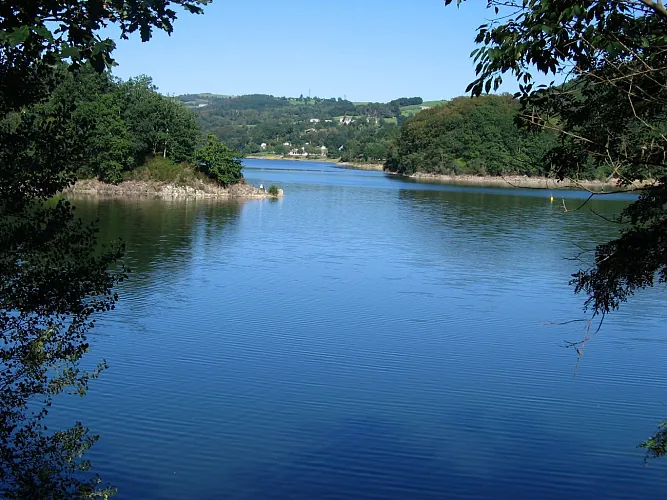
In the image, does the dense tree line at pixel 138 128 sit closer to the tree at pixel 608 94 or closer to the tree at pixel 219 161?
the tree at pixel 219 161

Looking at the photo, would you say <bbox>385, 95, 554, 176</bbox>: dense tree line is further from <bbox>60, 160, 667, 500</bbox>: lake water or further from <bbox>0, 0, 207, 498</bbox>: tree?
<bbox>0, 0, 207, 498</bbox>: tree

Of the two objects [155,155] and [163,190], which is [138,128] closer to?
[155,155]

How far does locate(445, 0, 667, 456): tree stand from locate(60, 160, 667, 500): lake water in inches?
137

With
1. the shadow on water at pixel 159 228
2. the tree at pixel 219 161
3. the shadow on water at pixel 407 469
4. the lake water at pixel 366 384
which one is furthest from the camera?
the tree at pixel 219 161

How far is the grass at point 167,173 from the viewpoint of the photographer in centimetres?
5447

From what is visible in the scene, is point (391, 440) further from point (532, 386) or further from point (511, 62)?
point (511, 62)

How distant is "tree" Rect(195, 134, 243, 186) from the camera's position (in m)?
54.8

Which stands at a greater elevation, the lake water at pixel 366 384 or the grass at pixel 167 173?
the grass at pixel 167 173

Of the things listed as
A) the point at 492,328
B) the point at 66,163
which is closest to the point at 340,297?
the point at 492,328

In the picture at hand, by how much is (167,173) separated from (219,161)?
3.96 meters

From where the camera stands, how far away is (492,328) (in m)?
18.4

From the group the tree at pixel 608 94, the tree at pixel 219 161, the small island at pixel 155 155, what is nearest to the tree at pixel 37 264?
the tree at pixel 608 94

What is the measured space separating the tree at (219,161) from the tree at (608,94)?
157 ft

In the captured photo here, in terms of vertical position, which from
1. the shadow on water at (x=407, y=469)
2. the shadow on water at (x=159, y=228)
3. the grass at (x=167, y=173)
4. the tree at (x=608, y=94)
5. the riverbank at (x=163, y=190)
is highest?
the tree at (x=608, y=94)
